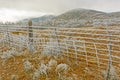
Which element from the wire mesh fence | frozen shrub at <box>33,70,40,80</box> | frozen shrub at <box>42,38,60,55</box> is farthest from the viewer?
frozen shrub at <box>42,38,60,55</box>

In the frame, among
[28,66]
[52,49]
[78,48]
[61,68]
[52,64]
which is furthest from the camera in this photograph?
→ [78,48]

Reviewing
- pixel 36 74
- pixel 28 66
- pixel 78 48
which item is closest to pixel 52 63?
pixel 36 74

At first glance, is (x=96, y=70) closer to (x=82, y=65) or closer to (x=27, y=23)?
(x=82, y=65)

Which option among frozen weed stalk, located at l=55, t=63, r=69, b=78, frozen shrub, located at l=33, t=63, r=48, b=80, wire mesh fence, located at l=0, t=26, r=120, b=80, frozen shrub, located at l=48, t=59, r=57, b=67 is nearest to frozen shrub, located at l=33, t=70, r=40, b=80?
frozen shrub, located at l=33, t=63, r=48, b=80

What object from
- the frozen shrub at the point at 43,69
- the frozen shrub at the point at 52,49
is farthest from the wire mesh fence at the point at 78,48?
the frozen shrub at the point at 43,69

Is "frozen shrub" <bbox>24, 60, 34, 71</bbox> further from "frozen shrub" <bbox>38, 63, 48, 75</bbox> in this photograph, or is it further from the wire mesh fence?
the wire mesh fence

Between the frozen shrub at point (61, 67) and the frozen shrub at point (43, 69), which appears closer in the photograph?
the frozen shrub at point (61, 67)

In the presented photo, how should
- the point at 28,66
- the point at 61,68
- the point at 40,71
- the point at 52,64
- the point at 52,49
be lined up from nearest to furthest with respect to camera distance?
the point at 61,68, the point at 40,71, the point at 52,64, the point at 28,66, the point at 52,49

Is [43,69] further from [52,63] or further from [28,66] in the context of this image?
[28,66]

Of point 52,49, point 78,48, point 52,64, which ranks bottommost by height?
point 52,64

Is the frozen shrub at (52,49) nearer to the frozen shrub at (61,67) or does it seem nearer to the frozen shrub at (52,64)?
the frozen shrub at (52,64)

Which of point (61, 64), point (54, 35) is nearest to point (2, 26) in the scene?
point (54, 35)

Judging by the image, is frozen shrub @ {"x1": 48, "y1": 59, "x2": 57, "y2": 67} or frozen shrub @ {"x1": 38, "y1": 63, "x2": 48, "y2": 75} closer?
frozen shrub @ {"x1": 38, "y1": 63, "x2": 48, "y2": 75}

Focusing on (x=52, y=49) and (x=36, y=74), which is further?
(x=52, y=49)
